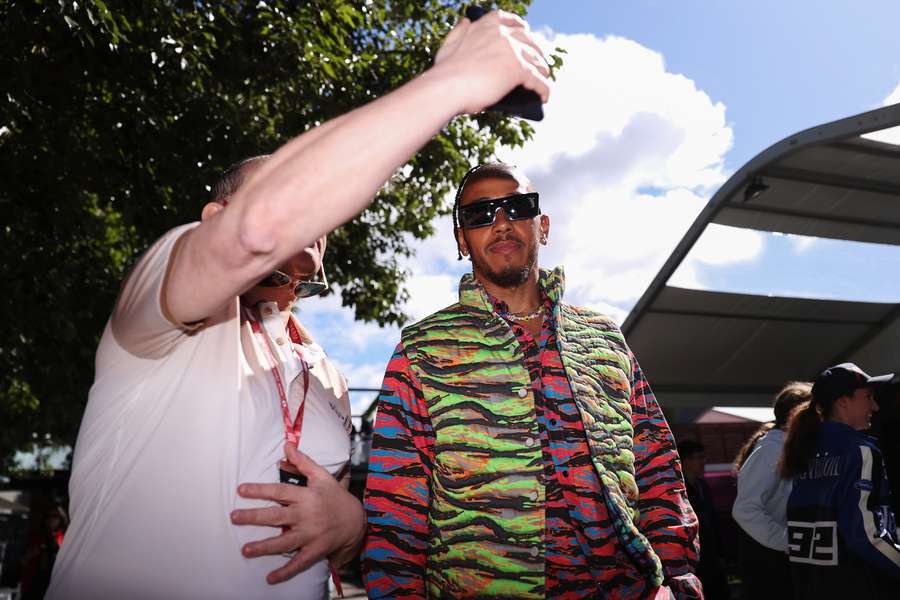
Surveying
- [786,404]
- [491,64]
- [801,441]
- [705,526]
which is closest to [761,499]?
[801,441]

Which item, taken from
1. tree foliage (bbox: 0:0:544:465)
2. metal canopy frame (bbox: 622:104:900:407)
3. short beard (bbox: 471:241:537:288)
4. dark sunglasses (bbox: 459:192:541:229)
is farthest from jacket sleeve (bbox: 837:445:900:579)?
metal canopy frame (bbox: 622:104:900:407)

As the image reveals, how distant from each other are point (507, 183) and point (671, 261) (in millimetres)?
8409

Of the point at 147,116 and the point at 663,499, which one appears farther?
the point at 147,116

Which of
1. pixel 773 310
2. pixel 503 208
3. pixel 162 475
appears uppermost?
pixel 773 310

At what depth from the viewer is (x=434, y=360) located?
94.0 inches

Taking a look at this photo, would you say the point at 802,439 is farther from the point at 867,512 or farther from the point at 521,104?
Answer: the point at 521,104

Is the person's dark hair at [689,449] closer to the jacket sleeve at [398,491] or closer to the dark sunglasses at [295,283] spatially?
the jacket sleeve at [398,491]

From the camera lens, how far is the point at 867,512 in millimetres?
3697

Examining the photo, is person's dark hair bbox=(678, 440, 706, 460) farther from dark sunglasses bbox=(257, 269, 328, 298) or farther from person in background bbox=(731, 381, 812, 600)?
dark sunglasses bbox=(257, 269, 328, 298)

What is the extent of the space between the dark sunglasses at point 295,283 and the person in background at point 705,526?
16.8 feet

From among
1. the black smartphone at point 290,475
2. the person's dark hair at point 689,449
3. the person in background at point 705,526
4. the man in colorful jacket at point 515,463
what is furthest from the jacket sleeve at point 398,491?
the person's dark hair at point 689,449

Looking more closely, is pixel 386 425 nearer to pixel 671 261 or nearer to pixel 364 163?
pixel 364 163

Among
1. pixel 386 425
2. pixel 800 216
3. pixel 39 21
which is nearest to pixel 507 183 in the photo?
pixel 386 425

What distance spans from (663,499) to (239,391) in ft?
5.31
